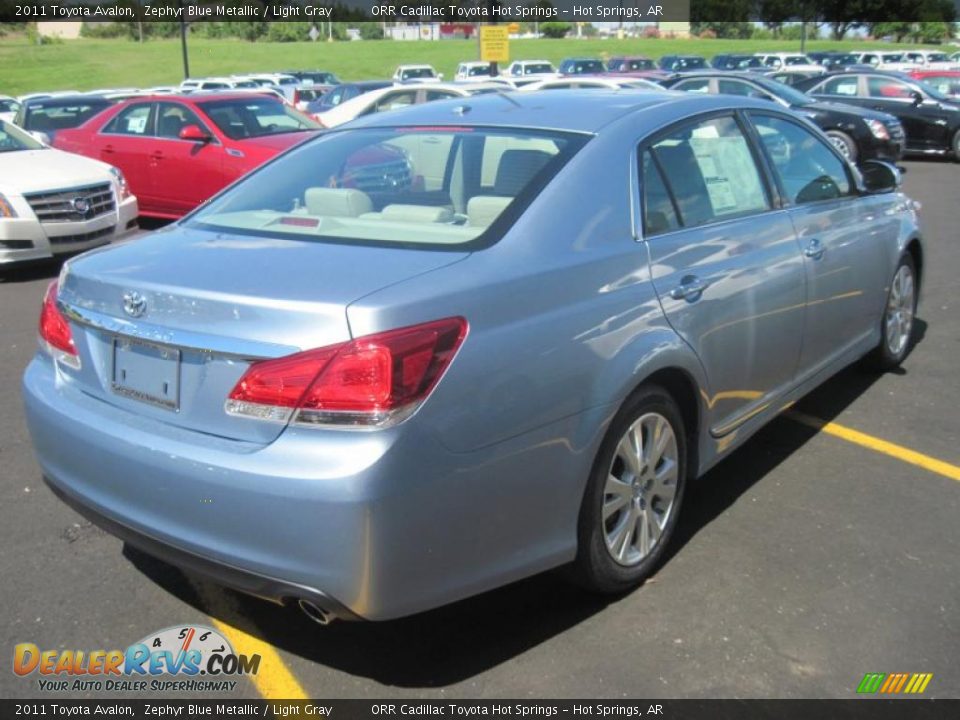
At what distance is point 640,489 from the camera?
337 centimetres

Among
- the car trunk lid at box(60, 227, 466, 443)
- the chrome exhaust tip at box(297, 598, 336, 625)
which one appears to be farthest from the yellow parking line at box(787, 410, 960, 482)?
the chrome exhaust tip at box(297, 598, 336, 625)

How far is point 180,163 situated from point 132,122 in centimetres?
136

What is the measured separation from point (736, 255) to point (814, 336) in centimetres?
91

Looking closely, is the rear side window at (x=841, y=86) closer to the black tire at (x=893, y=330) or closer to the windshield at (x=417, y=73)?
the black tire at (x=893, y=330)

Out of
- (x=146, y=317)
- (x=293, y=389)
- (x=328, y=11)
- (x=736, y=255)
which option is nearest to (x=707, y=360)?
(x=736, y=255)

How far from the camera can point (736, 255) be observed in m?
3.83

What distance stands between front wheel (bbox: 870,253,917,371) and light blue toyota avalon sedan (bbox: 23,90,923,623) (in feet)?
5.32

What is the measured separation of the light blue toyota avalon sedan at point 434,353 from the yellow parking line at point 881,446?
86cm

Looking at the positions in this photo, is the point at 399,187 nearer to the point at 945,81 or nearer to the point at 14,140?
the point at 14,140

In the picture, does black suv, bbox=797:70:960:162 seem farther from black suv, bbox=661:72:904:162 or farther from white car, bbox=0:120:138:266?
white car, bbox=0:120:138:266

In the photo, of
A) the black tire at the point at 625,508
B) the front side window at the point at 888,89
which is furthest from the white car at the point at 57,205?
the front side window at the point at 888,89

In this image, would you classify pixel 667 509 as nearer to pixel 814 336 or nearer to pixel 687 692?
pixel 687 692

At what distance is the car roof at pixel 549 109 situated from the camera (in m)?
3.65

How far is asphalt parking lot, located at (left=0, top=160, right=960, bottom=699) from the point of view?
117 inches
